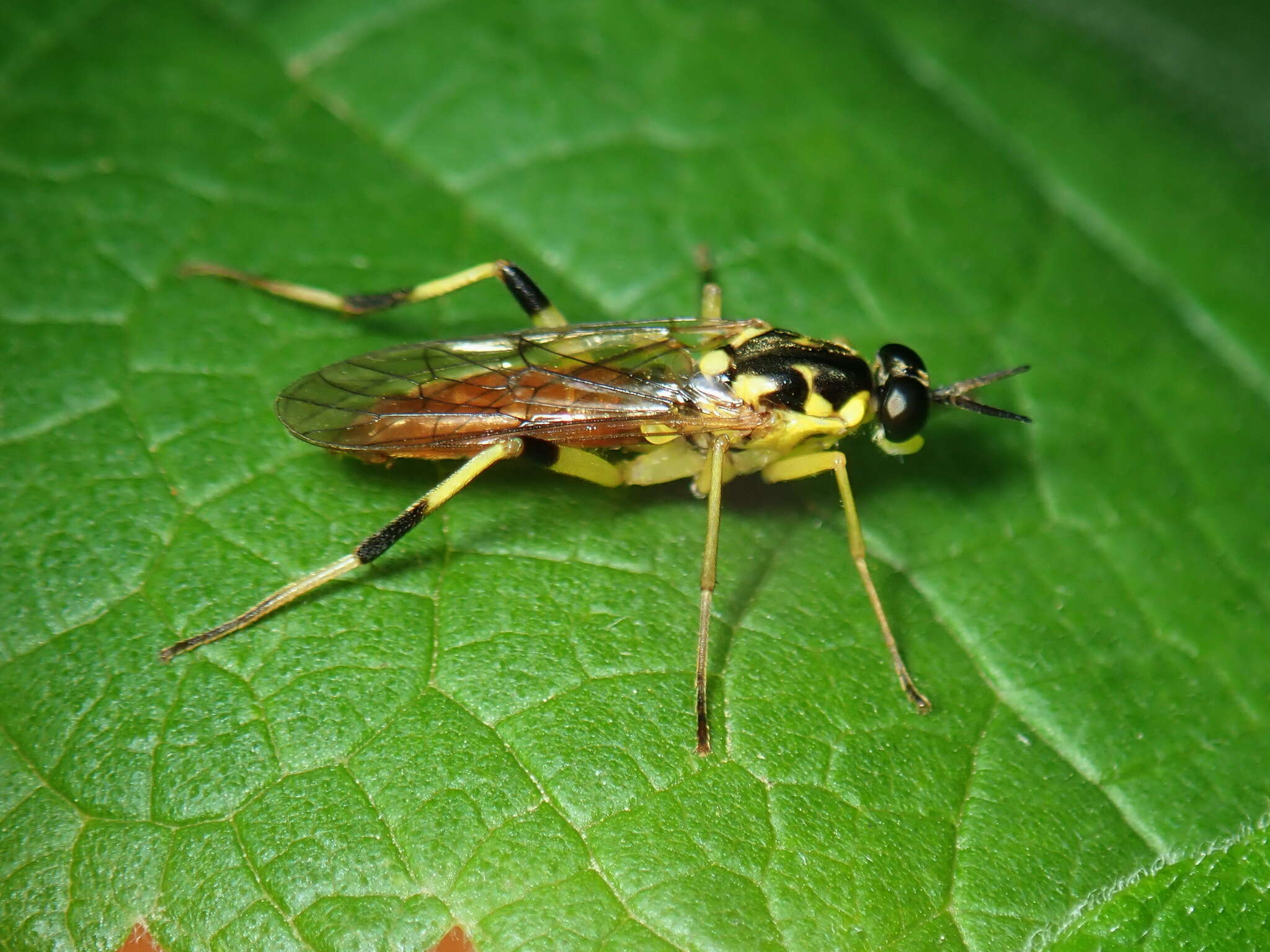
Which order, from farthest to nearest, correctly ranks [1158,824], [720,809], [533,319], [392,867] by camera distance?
[533,319]
[1158,824]
[720,809]
[392,867]

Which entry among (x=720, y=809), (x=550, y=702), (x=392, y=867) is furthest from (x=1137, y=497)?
(x=392, y=867)

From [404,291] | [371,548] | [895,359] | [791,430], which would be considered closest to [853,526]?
[791,430]

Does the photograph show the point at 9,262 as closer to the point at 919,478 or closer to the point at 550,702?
the point at 550,702

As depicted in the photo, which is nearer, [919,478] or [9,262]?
[9,262]

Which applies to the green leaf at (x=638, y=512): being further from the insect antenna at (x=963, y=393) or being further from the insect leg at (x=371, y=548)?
the insect antenna at (x=963, y=393)

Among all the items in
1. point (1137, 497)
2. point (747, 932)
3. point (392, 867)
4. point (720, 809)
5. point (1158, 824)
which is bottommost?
point (392, 867)

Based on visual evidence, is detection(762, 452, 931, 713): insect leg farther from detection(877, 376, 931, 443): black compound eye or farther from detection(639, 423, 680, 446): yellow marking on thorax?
detection(639, 423, 680, 446): yellow marking on thorax

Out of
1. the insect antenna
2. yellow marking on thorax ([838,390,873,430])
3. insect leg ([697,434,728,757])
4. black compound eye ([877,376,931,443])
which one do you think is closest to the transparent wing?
insect leg ([697,434,728,757])

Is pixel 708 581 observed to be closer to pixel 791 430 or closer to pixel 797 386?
pixel 791 430
